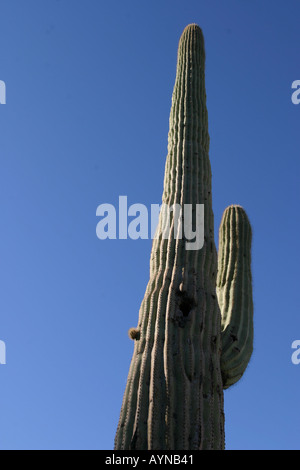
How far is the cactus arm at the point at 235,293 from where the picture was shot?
17.2 feet

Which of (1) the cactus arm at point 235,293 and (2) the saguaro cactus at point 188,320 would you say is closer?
(2) the saguaro cactus at point 188,320

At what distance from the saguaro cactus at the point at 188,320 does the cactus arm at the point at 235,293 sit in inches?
0.4

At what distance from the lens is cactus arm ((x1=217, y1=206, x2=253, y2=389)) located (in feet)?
17.2

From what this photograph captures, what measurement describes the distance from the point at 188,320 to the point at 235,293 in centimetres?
118

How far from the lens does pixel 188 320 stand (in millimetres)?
4879

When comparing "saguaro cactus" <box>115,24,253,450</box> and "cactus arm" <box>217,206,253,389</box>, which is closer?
"saguaro cactus" <box>115,24,253,450</box>

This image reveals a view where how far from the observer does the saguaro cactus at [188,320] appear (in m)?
4.39

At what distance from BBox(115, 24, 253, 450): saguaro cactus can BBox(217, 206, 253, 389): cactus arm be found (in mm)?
10

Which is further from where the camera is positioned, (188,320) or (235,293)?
(235,293)
